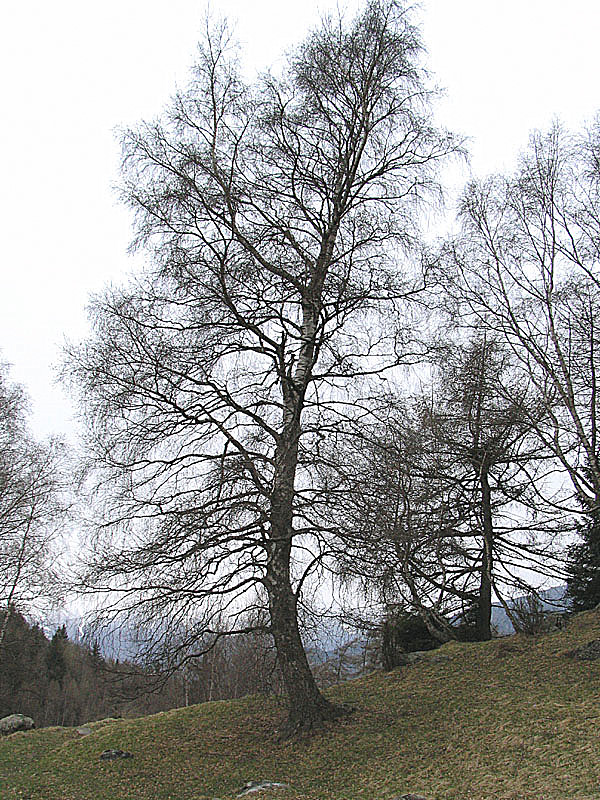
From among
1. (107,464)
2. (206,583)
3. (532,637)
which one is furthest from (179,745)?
(532,637)

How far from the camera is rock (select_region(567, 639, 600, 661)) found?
9836mm

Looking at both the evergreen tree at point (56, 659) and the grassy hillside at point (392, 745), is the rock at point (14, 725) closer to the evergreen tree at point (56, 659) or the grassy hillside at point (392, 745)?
the grassy hillside at point (392, 745)

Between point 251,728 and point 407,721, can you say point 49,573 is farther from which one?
point 407,721

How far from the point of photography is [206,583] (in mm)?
8367

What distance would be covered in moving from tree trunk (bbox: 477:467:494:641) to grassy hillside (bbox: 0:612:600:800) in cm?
162

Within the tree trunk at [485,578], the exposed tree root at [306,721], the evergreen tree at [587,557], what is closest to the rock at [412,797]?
the exposed tree root at [306,721]

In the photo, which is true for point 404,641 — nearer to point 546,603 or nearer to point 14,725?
point 546,603

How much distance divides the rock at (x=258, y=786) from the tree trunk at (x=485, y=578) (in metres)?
6.71

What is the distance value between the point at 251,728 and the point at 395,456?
5.05 m

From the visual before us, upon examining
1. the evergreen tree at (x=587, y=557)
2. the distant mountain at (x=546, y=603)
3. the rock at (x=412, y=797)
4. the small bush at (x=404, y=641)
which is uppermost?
the evergreen tree at (x=587, y=557)

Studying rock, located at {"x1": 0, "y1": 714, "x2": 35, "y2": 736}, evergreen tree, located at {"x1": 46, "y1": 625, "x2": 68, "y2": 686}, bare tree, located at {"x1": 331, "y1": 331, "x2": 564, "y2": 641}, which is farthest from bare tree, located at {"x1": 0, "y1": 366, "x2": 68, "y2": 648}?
evergreen tree, located at {"x1": 46, "y1": 625, "x2": 68, "y2": 686}

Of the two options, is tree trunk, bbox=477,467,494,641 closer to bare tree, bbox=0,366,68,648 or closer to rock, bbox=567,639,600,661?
rock, bbox=567,639,600,661

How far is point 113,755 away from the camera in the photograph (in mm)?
9008

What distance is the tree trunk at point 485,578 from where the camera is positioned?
12.9 metres
